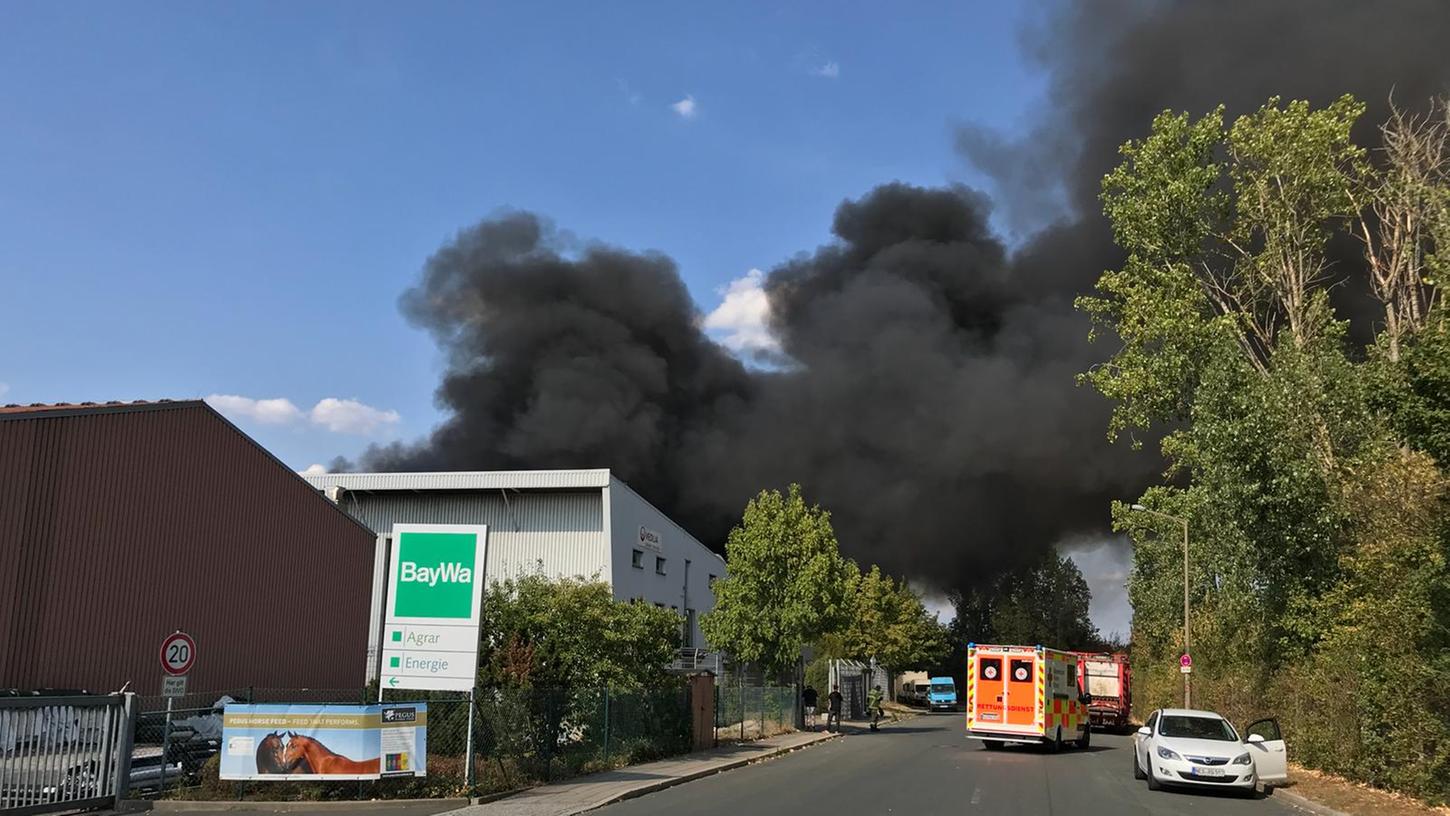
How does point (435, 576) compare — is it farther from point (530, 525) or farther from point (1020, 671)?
point (530, 525)

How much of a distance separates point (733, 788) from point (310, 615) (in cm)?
1801

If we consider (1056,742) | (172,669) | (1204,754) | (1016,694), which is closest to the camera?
(172,669)

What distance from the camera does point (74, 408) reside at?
23.4 metres

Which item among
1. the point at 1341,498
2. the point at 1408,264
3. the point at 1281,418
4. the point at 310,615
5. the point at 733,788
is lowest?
the point at 733,788

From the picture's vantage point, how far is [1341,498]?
62.7 feet

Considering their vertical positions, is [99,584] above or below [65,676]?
above

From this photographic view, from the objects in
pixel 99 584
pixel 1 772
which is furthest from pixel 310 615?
pixel 1 772

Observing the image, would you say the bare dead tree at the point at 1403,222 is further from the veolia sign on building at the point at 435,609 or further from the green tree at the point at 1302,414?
the veolia sign on building at the point at 435,609

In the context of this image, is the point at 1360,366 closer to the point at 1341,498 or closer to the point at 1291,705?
the point at 1341,498

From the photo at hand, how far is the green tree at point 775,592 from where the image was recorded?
1404 inches

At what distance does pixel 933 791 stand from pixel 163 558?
1930cm

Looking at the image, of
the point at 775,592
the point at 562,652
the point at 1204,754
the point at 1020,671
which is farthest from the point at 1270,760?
the point at 775,592

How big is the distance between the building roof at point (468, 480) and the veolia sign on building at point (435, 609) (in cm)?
2470

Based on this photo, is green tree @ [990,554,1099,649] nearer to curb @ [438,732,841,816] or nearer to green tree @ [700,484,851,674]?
green tree @ [700,484,851,674]
